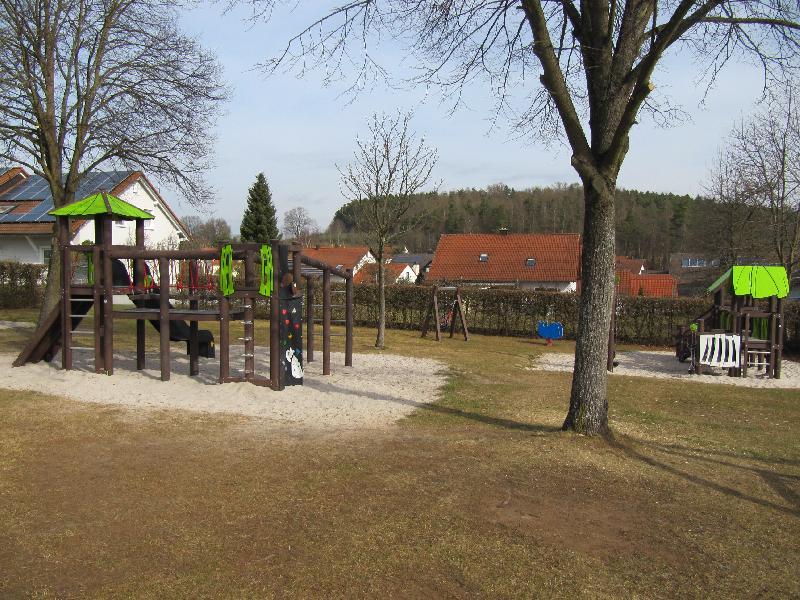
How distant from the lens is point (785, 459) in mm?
7000

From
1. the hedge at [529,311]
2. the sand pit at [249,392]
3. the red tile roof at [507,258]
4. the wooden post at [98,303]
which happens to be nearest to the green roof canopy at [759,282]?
the hedge at [529,311]

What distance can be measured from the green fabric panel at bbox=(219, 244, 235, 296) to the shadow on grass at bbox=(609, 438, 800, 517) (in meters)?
5.43

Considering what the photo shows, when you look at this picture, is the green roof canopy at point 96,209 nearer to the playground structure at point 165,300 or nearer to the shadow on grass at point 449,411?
the playground structure at point 165,300

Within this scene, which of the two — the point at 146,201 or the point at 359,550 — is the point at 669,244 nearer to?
the point at 146,201

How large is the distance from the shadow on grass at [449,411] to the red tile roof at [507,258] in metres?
33.0

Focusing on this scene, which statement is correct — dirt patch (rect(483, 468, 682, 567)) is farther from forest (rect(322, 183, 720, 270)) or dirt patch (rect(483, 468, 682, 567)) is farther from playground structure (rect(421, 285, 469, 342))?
forest (rect(322, 183, 720, 270))

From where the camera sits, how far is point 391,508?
486 centimetres

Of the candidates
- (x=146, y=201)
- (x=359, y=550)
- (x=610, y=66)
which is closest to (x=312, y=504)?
(x=359, y=550)

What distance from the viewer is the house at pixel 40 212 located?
1166 inches

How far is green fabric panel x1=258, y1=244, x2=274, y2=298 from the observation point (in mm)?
9258

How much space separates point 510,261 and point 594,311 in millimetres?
37947

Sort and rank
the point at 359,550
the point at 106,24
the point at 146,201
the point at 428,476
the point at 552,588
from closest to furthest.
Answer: the point at 552,588
the point at 359,550
the point at 428,476
the point at 106,24
the point at 146,201

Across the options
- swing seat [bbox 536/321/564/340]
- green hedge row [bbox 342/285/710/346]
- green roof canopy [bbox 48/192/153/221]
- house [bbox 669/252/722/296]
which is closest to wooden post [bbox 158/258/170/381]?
green roof canopy [bbox 48/192/153/221]

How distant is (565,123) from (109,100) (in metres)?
11.9
